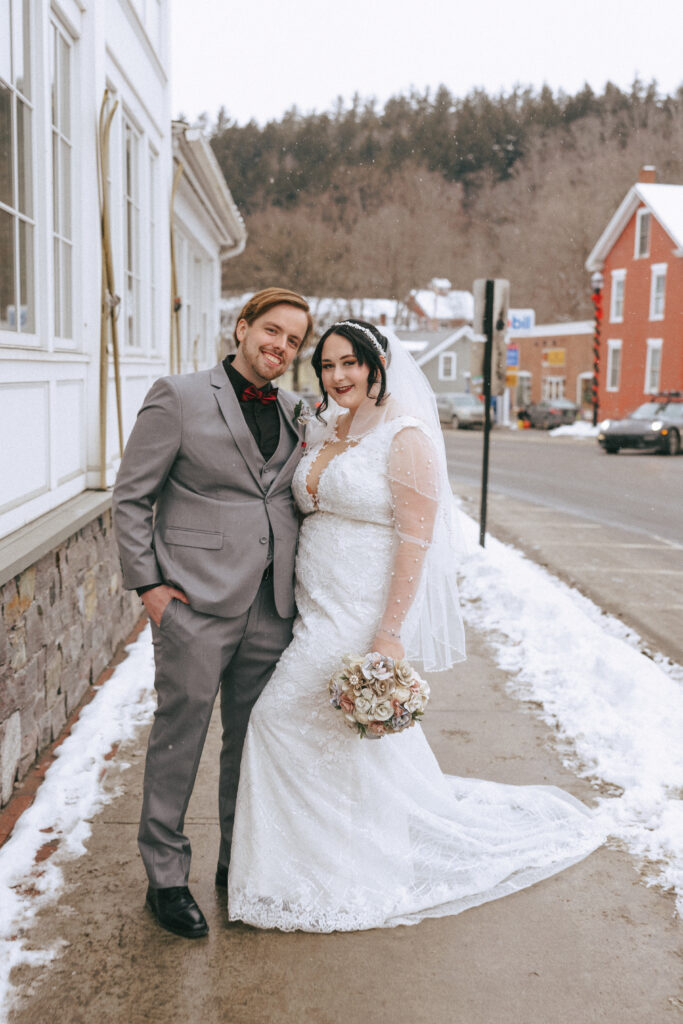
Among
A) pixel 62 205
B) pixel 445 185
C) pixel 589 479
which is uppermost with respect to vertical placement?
pixel 445 185

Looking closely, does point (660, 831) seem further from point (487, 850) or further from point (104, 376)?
point (104, 376)

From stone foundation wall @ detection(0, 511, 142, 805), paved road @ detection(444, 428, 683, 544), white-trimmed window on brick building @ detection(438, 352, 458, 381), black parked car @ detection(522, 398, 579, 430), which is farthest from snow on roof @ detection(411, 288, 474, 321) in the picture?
stone foundation wall @ detection(0, 511, 142, 805)

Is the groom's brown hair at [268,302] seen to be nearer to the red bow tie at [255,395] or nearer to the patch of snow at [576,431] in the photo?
the red bow tie at [255,395]

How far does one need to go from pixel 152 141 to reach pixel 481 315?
10.8 ft

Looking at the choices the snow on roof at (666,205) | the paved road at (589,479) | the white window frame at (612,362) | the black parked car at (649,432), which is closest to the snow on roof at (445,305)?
the white window frame at (612,362)

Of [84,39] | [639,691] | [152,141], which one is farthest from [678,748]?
[152,141]

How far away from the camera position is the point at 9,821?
3.59 m

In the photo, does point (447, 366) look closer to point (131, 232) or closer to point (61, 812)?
point (131, 232)

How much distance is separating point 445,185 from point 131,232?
86.6 meters

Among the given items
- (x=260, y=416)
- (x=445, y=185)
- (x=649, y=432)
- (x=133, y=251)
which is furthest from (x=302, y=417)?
(x=445, y=185)

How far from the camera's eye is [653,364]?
3672 centimetres

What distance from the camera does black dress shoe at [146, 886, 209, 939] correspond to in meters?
2.93

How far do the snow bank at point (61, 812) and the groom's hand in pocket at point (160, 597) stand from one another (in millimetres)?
976

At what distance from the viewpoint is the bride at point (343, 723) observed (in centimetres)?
307
